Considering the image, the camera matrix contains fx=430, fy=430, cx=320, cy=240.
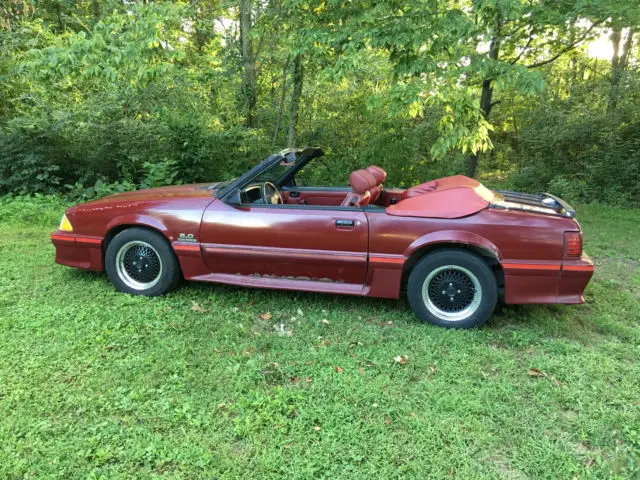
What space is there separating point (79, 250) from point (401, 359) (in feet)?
10.4

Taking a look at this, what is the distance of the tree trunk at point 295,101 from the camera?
8.41 meters

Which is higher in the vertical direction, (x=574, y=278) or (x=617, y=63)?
(x=617, y=63)

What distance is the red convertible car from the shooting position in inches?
133

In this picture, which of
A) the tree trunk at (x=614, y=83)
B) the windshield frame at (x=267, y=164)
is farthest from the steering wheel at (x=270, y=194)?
the tree trunk at (x=614, y=83)

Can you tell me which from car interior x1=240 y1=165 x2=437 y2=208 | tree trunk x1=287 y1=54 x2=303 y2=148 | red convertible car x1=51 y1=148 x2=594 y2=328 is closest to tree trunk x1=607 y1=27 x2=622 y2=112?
tree trunk x1=287 y1=54 x2=303 y2=148

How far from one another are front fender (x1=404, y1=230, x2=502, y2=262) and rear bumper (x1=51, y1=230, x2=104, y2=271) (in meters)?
2.92

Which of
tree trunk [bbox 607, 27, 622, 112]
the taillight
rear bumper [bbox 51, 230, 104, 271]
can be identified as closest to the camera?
the taillight

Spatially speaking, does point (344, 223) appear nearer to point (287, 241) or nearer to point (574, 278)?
point (287, 241)

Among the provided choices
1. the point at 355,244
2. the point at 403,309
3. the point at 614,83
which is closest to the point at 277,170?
the point at 355,244

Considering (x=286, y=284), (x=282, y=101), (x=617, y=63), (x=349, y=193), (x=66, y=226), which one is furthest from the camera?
(x=617, y=63)

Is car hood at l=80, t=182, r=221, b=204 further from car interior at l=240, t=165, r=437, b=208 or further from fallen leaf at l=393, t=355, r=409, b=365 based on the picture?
fallen leaf at l=393, t=355, r=409, b=365

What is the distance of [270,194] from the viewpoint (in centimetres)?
436

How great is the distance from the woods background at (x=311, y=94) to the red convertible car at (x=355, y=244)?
169cm

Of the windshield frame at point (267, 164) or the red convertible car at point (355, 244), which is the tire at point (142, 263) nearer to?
the red convertible car at point (355, 244)
